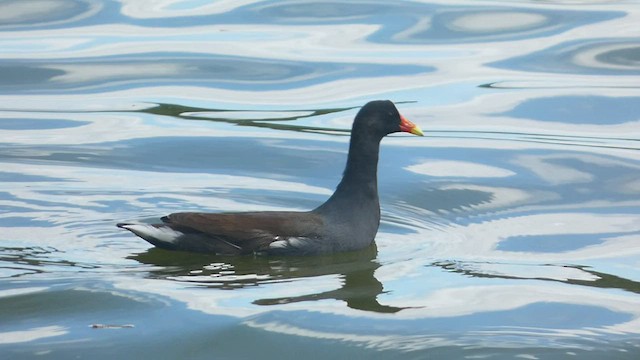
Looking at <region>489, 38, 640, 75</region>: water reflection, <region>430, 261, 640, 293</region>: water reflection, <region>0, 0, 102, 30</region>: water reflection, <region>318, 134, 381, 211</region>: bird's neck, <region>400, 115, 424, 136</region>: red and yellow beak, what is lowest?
<region>430, 261, 640, 293</region>: water reflection

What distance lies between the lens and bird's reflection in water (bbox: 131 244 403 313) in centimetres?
807

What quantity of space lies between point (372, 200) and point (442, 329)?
220 cm

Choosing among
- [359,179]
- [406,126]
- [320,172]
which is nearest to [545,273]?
[359,179]

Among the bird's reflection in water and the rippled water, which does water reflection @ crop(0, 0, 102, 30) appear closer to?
the rippled water

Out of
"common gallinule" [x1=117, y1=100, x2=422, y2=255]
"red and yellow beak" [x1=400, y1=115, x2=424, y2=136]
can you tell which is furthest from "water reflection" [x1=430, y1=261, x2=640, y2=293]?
"red and yellow beak" [x1=400, y1=115, x2=424, y2=136]

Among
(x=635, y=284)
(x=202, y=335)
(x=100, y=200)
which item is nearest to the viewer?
(x=202, y=335)

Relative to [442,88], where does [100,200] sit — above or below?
below

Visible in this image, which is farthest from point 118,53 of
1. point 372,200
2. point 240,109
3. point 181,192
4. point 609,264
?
point 609,264

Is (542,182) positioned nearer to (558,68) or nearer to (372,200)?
(372,200)

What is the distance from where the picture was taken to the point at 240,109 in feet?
46.6

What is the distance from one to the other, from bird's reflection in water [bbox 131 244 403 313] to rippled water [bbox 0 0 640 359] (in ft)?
0.09

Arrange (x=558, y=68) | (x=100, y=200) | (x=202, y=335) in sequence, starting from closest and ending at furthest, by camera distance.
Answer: (x=202, y=335)
(x=100, y=200)
(x=558, y=68)

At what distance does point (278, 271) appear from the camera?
8.70m

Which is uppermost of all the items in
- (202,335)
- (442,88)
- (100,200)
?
(442,88)
